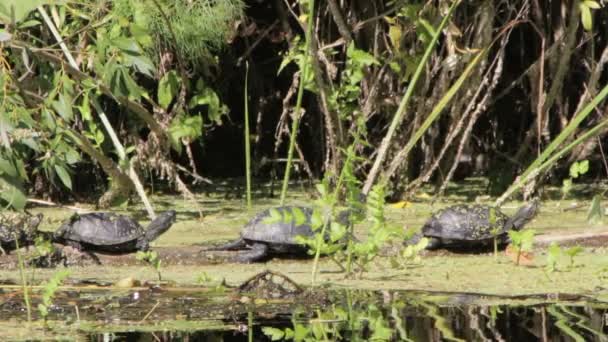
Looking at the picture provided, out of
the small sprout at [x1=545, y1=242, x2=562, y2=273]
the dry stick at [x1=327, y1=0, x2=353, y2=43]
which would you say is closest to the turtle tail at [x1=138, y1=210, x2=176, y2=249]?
the dry stick at [x1=327, y1=0, x2=353, y2=43]

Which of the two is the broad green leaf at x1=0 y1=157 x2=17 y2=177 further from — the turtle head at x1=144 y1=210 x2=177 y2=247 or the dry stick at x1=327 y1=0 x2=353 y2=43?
the dry stick at x1=327 y1=0 x2=353 y2=43

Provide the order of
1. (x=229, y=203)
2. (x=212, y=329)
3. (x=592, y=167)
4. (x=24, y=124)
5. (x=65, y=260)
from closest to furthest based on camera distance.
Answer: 1. (x=212, y=329)
2. (x=24, y=124)
3. (x=65, y=260)
4. (x=229, y=203)
5. (x=592, y=167)

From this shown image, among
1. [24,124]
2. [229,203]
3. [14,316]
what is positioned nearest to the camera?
[14,316]

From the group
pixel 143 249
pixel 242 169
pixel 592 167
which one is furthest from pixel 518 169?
pixel 143 249

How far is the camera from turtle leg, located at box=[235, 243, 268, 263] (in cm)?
604

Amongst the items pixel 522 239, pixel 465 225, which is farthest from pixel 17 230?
pixel 522 239

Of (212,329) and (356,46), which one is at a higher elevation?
(356,46)

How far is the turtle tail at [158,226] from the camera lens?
20.6ft

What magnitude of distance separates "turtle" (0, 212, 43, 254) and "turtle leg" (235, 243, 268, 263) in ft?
3.06

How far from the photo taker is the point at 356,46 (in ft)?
26.3

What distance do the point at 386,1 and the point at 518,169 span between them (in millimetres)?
1289

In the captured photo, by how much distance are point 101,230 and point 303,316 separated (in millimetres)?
1734

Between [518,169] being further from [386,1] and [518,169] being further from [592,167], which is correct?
[386,1]

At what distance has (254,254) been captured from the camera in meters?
6.07
